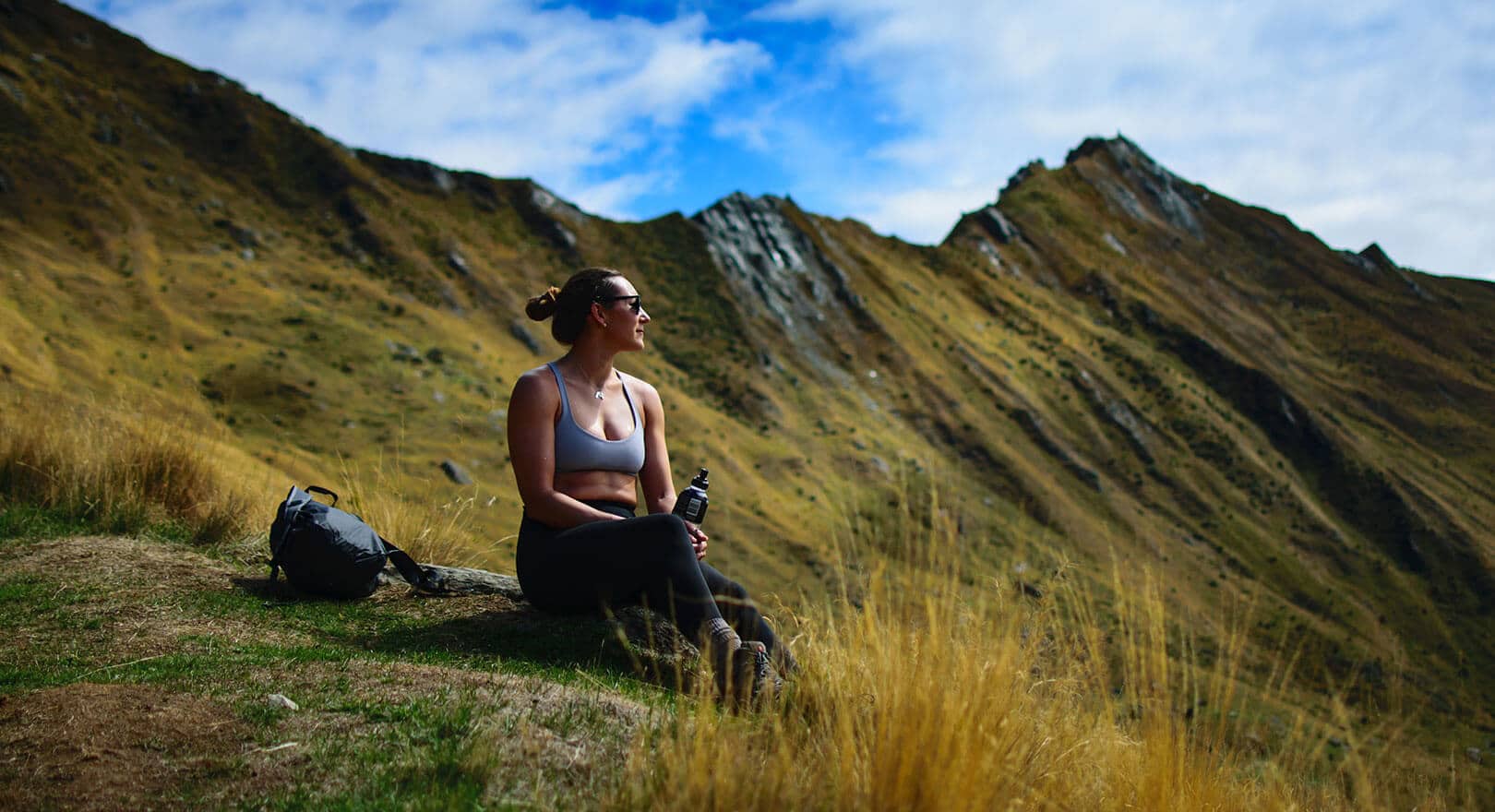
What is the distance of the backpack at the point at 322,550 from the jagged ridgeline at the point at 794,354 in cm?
2044

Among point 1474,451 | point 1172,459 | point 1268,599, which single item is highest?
point 1474,451

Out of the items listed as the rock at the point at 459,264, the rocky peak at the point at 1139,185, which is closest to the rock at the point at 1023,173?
the rocky peak at the point at 1139,185

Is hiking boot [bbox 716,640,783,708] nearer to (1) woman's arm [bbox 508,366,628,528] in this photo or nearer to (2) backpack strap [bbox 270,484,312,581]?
(1) woman's arm [bbox 508,366,628,528]

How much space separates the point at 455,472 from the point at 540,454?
99.5 feet

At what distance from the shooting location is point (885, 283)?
218 feet

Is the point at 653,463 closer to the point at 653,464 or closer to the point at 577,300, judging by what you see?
the point at 653,464

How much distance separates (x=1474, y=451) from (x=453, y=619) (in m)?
89.1

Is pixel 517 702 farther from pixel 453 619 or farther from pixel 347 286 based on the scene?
pixel 347 286

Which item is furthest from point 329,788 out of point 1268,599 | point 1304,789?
point 1268,599

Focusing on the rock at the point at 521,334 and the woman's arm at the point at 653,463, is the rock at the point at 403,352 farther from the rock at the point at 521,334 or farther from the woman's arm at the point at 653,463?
the woman's arm at the point at 653,463

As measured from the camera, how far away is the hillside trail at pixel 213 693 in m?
2.73

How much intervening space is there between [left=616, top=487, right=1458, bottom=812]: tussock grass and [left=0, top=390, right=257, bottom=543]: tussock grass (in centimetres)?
511

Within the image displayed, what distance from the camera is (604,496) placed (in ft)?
15.3

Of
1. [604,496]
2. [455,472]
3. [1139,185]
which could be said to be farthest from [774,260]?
[604,496]
